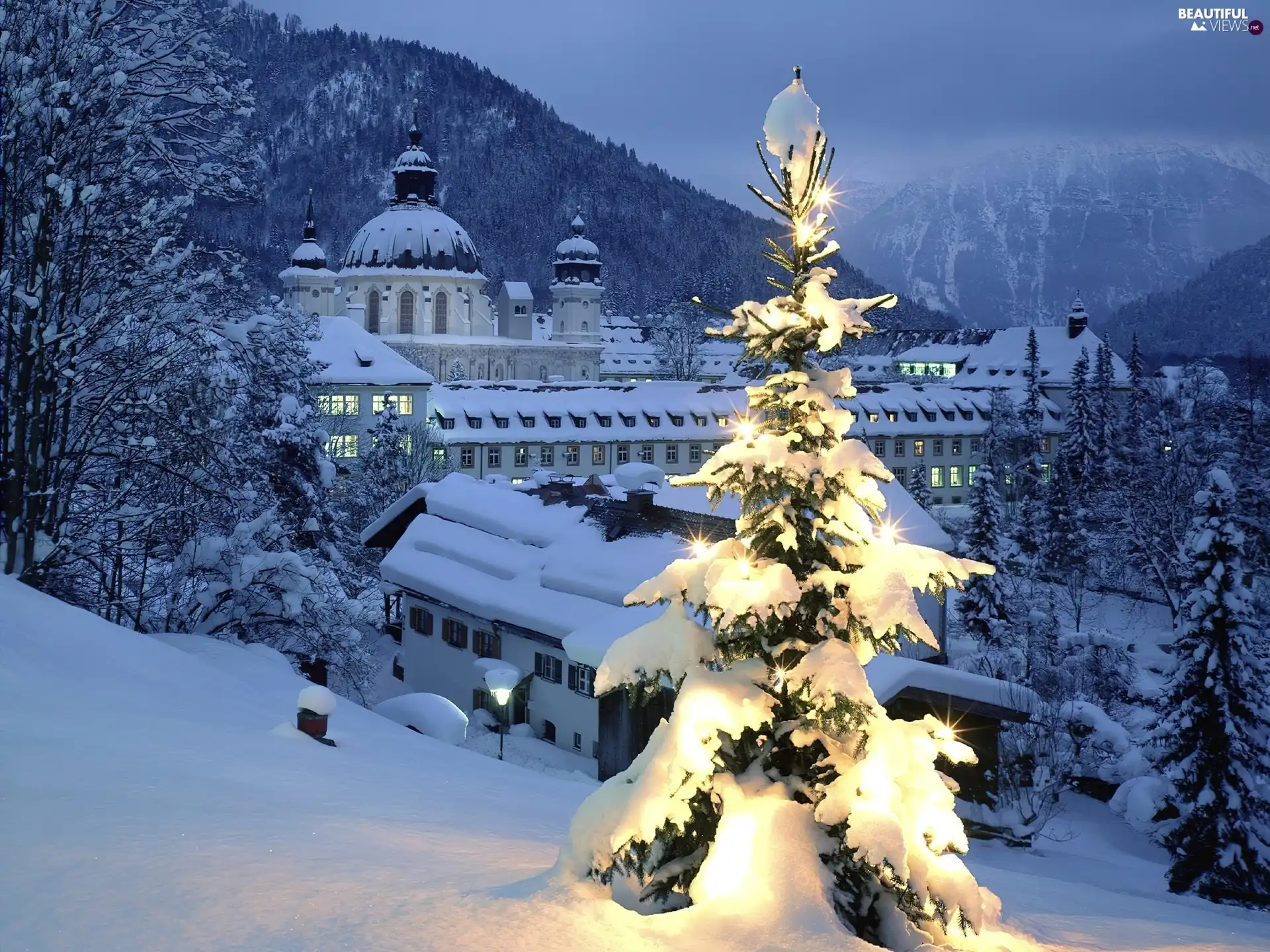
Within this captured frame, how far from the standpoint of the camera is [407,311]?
12625 centimetres

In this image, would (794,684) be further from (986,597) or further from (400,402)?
(400,402)

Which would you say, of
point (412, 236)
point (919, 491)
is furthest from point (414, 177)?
point (919, 491)

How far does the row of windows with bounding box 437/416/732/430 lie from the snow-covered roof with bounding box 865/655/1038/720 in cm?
5356

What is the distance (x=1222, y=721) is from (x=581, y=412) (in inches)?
2417

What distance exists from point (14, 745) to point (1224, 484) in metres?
21.3

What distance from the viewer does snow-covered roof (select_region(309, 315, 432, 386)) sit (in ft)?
242

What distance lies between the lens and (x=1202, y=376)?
9106cm

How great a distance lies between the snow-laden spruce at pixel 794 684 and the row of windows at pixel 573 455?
69158mm

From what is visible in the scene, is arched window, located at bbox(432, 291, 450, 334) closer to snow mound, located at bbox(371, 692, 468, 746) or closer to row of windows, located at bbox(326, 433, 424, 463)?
row of windows, located at bbox(326, 433, 424, 463)

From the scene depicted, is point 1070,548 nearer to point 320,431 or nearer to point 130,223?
point 320,431

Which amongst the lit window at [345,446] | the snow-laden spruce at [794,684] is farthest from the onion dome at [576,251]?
the snow-laden spruce at [794,684]

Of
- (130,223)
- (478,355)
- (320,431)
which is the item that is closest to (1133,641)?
(320,431)

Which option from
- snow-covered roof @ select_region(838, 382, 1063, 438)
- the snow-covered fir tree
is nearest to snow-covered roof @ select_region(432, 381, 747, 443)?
snow-covered roof @ select_region(838, 382, 1063, 438)

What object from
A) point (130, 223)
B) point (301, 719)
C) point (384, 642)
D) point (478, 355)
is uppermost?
point (478, 355)
